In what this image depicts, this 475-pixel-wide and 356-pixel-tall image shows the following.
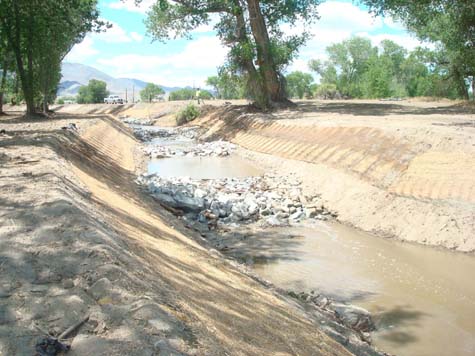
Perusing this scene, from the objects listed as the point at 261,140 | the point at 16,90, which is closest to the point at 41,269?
the point at 261,140

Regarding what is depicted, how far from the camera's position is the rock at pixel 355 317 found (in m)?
6.84

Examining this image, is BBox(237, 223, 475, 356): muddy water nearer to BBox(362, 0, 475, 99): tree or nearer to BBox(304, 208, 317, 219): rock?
BBox(304, 208, 317, 219): rock

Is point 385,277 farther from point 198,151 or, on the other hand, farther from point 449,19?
point 449,19

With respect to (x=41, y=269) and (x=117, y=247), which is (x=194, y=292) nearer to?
(x=117, y=247)

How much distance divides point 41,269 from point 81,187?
4.42 metres

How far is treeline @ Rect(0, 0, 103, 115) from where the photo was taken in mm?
20578

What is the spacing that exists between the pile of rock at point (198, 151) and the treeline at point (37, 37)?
24.1 ft

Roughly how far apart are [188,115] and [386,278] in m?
35.5

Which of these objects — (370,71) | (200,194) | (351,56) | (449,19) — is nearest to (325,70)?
(351,56)

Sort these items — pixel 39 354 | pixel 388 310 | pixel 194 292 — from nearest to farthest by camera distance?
pixel 39 354 → pixel 194 292 → pixel 388 310

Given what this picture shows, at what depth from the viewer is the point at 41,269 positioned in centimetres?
432

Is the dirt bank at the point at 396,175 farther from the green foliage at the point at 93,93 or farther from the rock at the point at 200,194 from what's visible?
the green foliage at the point at 93,93

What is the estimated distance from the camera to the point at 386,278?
9008mm

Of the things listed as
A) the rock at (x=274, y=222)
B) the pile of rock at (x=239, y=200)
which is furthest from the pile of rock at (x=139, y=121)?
the rock at (x=274, y=222)
